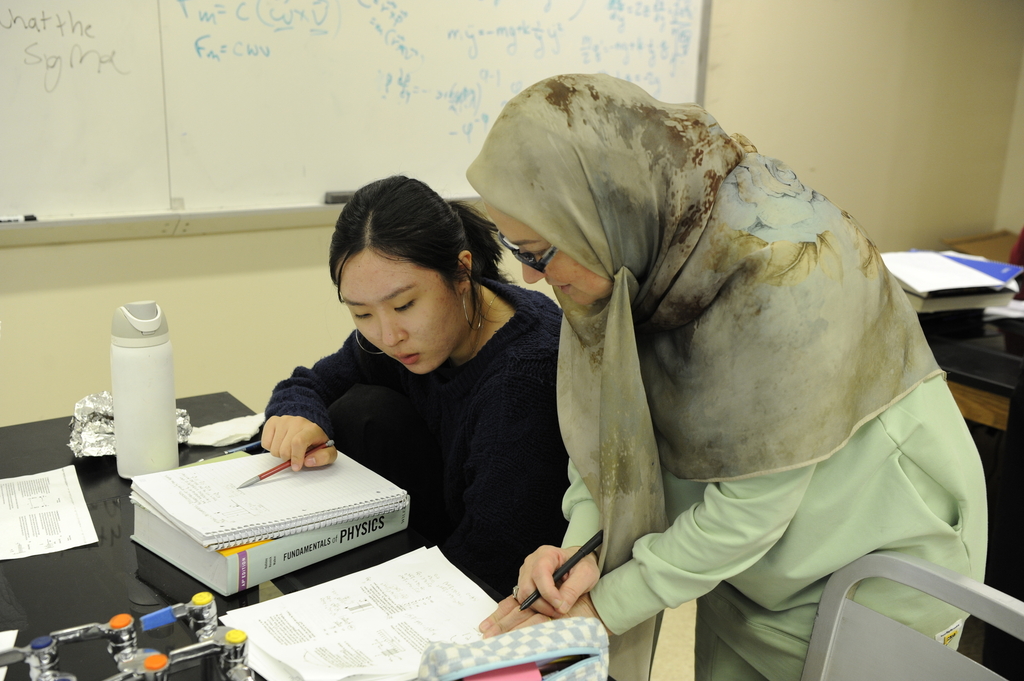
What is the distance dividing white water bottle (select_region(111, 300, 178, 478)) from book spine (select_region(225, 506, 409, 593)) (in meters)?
0.35

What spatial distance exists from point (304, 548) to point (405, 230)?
48 cm

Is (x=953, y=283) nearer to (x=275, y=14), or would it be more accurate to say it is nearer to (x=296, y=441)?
(x=296, y=441)

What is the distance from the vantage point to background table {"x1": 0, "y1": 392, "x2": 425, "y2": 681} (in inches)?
31.3

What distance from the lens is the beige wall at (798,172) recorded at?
207cm

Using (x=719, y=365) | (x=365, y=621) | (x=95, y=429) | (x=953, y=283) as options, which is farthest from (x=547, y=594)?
(x=953, y=283)

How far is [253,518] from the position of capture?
95cm

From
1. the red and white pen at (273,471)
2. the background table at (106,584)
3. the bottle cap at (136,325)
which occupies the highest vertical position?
the bottle cap at (136,325)

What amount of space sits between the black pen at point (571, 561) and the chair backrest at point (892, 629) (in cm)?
26

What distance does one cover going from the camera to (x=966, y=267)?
2223 millimetres

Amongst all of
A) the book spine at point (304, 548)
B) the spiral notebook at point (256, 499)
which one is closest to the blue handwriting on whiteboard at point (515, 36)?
the spiral notebook at point (256, 499)

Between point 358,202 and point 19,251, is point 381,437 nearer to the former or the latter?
point 358,202

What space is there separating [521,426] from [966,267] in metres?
1.67

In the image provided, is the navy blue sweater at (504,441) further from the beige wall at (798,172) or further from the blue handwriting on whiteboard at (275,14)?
the blue handwriting on whiteboard at (275,14)

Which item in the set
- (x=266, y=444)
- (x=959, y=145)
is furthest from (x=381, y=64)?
(x=959, y=145)
